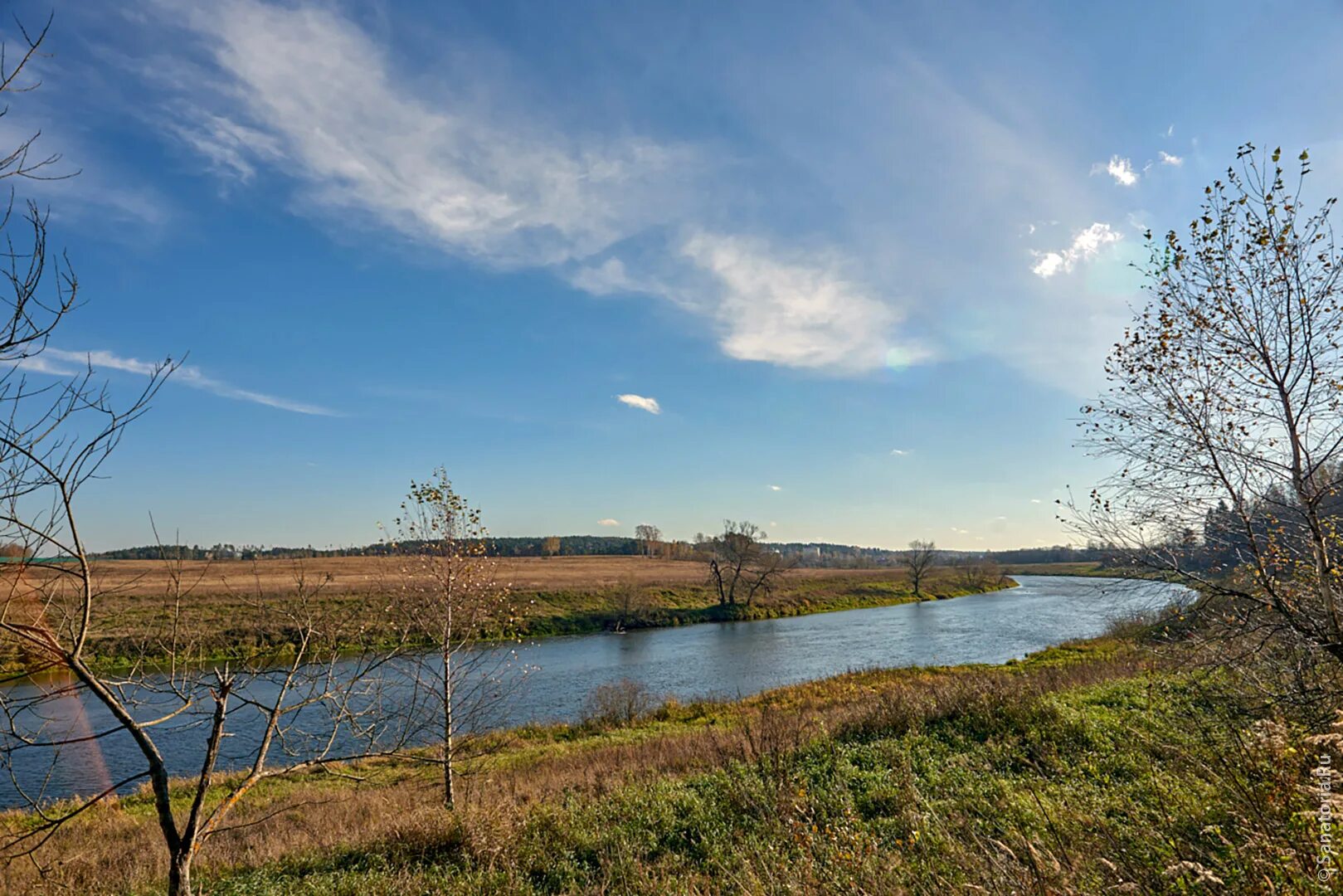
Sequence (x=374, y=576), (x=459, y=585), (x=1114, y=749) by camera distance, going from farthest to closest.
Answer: (x=459, y=585)
(x=374, y=576)
(x=1114, y=749)

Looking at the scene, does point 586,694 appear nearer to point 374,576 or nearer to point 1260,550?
point 374,576

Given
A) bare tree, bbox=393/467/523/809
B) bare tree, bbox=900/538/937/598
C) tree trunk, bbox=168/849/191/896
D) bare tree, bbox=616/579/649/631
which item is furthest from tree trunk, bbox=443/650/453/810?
bare tree, bbox=900/538/937/598

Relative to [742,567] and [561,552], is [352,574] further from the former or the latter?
[561,552]

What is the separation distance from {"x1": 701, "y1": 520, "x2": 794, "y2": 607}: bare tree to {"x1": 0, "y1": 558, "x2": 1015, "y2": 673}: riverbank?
1331mm

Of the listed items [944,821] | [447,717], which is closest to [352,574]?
[447,717]

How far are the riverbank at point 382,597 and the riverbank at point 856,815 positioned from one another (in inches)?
71.1

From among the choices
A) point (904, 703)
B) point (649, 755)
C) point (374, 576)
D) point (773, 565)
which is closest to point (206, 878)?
point (374, 576)

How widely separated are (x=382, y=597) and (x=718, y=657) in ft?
94.1

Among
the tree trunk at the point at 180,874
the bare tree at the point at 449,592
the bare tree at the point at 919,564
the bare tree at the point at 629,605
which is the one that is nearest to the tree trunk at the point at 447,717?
the bare tree at the point at 449,592

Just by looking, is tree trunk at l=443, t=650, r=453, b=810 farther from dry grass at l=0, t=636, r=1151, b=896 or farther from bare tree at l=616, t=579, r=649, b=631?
bare tree at l=616, t=579, r=649, b=631

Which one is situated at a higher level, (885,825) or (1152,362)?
(1152,362)

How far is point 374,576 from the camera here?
11.4 metres

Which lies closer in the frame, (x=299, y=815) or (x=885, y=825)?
(x=885, y=825)

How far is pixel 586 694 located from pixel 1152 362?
24.1m
